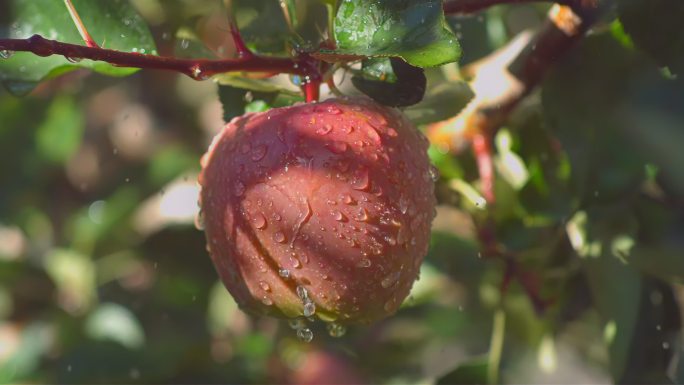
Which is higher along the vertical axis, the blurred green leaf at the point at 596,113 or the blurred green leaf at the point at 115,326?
the blurred green leaf at the point at 596,113

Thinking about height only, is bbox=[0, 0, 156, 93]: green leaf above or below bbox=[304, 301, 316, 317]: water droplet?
above

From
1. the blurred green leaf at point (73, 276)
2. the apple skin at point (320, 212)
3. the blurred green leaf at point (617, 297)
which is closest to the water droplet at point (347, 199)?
the apple skin at point (320, 212)

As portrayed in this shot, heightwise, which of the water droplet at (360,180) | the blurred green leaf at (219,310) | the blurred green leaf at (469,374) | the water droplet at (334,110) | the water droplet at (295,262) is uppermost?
the water droplet at (334,110)

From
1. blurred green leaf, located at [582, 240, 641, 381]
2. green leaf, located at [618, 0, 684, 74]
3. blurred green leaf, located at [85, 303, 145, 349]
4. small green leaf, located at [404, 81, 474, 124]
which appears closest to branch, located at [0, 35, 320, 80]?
small green leaf, located at [404, 81, 474, 124]

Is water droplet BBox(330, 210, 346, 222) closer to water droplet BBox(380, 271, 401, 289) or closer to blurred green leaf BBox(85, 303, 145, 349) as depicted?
water droplet BBox(380, 271, 401, 289)

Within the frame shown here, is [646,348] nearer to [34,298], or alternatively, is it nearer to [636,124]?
[636,124]

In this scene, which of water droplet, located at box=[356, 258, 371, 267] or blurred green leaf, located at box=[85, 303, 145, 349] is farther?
blurred green leaf, located at box=[85, 303, 145, 349]

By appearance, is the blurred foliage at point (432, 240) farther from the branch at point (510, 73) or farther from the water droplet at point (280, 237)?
the water droplet at point (280, 237)

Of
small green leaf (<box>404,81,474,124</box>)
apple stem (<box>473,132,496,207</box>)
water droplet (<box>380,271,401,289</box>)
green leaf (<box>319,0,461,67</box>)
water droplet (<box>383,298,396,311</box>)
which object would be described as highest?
green leaf (<box>319,0,461,67</box>)

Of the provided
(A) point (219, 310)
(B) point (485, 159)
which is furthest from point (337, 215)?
(A) point (219, 310)
